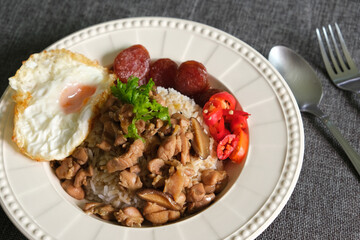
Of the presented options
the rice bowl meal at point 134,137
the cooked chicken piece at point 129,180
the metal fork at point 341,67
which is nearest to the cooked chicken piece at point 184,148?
the rice bowl meal at point 134,137

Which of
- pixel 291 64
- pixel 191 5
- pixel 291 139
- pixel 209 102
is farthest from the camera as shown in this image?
pixel 191 5

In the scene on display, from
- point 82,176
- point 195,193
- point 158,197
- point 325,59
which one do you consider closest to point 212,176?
point 195,193

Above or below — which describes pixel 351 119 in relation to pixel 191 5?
below

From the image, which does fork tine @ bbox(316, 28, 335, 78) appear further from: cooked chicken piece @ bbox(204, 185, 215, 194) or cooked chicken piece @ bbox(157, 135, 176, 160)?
cooked chicken piece @ bbox(157, 135, 176, 160)

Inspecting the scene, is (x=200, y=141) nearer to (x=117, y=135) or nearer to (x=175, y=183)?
(x=175, y=183)

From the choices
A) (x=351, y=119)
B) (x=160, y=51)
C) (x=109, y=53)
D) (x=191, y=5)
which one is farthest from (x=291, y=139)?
(x=191, y=5)

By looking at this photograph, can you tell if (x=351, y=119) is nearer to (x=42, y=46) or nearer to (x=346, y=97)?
(x=346, y=97)
